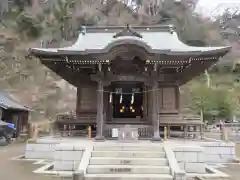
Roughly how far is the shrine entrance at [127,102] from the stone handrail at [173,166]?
514 cm

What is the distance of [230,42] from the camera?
4178 cm

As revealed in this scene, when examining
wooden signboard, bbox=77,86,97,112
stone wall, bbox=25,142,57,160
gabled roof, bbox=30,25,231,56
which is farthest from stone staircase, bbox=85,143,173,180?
wooden signboard, bbox=77,86,97,112

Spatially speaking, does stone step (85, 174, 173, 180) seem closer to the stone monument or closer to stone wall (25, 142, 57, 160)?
the stone monument

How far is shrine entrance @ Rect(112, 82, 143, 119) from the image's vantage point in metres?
12.5

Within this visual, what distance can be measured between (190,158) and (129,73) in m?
4.77

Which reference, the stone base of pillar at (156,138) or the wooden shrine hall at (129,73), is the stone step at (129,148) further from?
the wooden shrine hall at (129,73)

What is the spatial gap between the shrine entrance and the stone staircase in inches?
185

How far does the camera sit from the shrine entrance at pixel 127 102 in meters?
12.5

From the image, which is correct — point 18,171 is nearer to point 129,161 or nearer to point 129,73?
point 129,161

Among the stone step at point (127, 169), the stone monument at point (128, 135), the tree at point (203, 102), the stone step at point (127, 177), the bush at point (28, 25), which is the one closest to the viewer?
the stone step at point (127, 177)

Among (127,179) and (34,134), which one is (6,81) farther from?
(127,179)

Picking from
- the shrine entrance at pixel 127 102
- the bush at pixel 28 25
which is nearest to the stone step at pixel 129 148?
the shrine entrance at pixel 127 102

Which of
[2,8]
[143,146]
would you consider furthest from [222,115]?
[2,8]

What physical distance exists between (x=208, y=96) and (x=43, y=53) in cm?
2237
